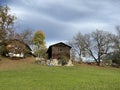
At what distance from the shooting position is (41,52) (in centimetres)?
9538

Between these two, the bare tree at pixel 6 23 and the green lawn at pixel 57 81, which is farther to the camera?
the bare tree at pixel 6 23

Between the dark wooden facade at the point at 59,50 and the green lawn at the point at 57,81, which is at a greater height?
the dark wooden facade at the point at 59,50

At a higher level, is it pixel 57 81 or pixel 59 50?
pixel 59 50

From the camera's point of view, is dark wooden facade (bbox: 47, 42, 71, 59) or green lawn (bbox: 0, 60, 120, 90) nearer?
green lawn (bbox: 0, 60, 120, 90)

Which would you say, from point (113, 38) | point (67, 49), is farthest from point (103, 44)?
point (67, 49)

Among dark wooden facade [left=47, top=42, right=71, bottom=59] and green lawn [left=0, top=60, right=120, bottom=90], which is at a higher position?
dark wooden facade [left=47, top=42, right=71, bottom=59]

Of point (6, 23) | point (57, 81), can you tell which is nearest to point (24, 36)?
point (6, 23)

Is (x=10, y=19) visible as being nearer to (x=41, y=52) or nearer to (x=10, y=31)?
(x=10, y=31)

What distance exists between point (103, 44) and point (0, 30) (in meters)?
39.3

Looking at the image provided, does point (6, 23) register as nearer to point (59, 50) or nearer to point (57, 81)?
point (59, 50)

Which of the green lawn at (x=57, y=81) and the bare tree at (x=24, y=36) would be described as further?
the bare tree at (x=24, y=36)

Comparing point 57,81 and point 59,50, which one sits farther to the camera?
point 59,50

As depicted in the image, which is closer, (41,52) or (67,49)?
(67,49)

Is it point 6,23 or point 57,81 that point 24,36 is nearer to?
point 6,23
